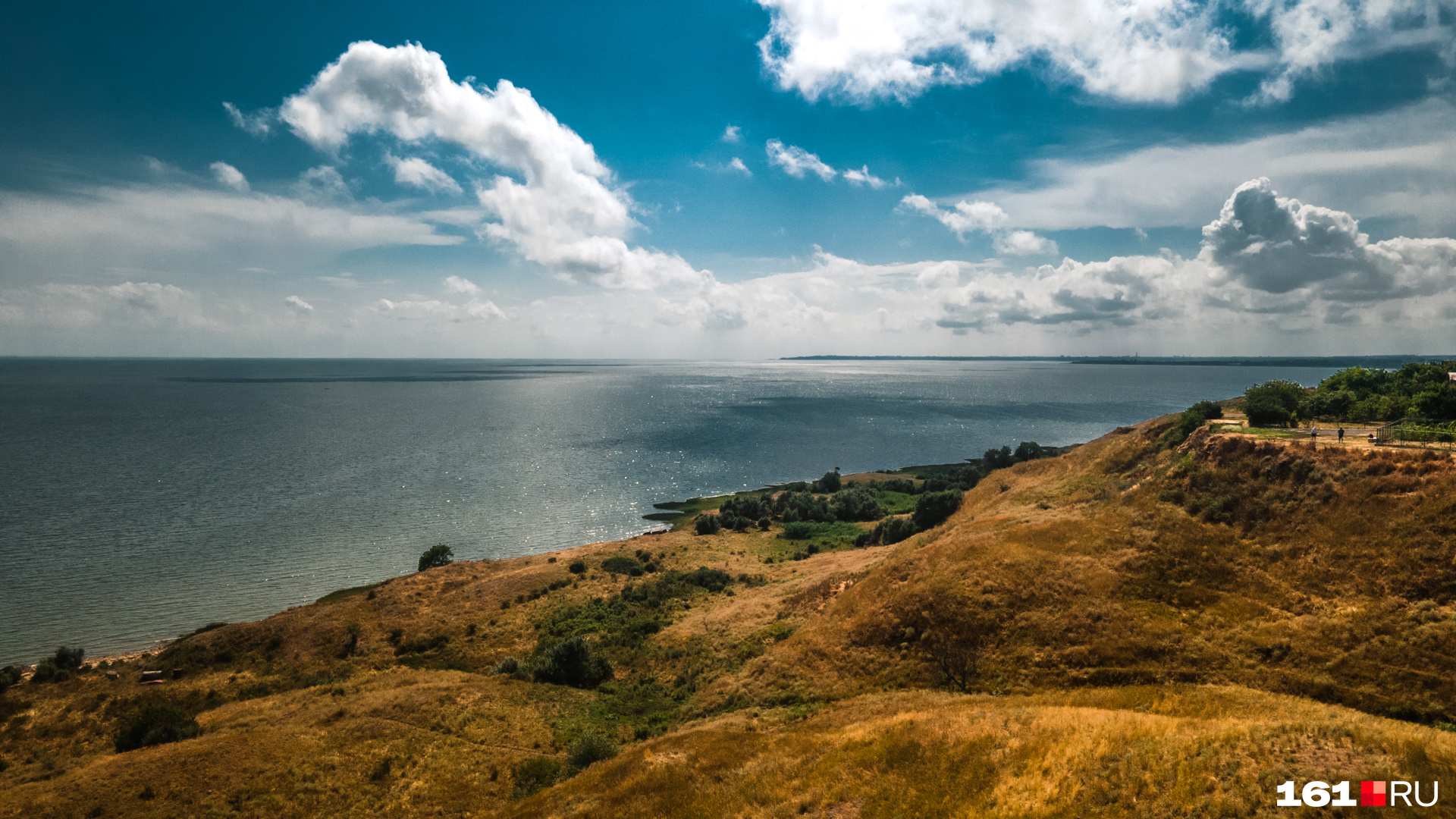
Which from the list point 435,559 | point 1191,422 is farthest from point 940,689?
point 435,559

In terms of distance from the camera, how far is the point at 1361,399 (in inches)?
1937

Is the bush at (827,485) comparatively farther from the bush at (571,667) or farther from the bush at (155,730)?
the bush at (155,730)

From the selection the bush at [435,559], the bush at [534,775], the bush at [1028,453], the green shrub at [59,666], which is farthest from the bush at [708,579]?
the bush at [1028,453]

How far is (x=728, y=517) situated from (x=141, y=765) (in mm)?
61424

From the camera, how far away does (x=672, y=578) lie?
182 feet

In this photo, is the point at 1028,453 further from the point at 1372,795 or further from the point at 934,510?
the point at 1372,795

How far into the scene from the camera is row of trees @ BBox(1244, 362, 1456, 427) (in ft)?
131

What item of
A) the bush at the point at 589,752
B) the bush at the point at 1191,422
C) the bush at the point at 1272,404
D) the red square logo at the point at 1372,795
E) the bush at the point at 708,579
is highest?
the bush at the point at 1272,404

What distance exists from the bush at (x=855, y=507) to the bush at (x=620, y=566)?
33.5m

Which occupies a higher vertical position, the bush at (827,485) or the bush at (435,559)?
the bush at (827,485)

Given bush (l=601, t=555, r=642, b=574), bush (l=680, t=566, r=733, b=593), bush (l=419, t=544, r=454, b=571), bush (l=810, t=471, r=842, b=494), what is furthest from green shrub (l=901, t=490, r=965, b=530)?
bush (l=419, t=544, r=454, b=571)

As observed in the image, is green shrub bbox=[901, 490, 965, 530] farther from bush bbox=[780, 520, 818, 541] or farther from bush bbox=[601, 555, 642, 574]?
bush bbox=[601, 555, 642, 574]

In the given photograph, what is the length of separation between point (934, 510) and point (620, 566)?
117 ft

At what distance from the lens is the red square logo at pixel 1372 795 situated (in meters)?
12.1
